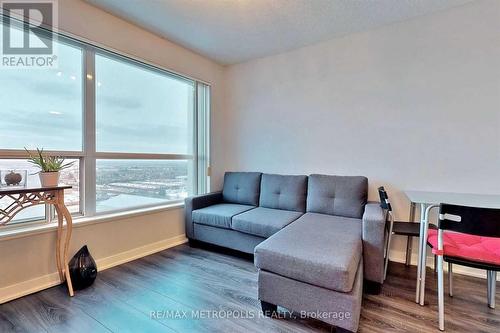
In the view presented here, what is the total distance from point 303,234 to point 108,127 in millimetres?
2264

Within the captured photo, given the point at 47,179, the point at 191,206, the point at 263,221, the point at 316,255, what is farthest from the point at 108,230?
the point at 316,255

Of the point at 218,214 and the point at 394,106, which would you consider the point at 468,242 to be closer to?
the point at 394,106

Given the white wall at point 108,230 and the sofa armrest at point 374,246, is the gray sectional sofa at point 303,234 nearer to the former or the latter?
the sofa armrest at point 374,246

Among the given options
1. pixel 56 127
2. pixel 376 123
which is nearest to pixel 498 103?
→ pixel 376 123

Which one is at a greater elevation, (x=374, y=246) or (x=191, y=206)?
(x=191, y=206)

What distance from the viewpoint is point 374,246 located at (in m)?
1.91

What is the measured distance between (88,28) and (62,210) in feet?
5.58

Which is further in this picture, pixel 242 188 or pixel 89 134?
pixel 242 188

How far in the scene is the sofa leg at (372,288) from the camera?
1.96 meters

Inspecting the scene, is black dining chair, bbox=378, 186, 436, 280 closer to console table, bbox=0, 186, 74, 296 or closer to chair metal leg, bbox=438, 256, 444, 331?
chair metal leg, bbox=438, 256, 444, 331

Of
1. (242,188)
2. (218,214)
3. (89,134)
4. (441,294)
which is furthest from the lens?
(242,188)

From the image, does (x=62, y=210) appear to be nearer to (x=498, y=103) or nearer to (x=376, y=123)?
(x=376, y=123)

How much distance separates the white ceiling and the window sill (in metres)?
2.07

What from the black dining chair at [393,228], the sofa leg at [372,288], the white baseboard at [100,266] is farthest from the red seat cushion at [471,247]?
the white baseboard at [100,266]
